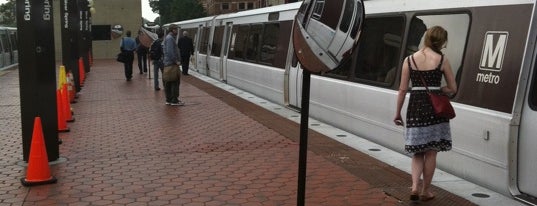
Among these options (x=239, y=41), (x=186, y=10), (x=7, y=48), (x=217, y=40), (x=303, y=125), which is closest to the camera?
(x=303, y=125)

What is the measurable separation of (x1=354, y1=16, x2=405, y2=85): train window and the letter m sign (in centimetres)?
190

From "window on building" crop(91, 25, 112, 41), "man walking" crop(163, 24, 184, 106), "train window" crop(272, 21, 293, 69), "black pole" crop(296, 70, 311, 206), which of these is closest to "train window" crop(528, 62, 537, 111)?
"black pole" crop(296, 70, 311, 206)

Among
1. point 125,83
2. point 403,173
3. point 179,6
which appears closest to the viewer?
point 403,173

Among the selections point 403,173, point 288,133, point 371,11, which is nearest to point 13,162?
point 288,133

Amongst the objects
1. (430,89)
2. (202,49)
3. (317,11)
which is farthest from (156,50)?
(317,11)

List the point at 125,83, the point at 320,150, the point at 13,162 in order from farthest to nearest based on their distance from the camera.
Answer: the point at 125,83 → the point at 320,150 → the point at 13,162

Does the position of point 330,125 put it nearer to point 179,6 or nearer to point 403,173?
point 403,173

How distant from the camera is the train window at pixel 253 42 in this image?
1457cm

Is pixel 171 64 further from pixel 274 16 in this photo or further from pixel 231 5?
pixel 231 5

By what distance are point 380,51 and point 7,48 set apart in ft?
88.8

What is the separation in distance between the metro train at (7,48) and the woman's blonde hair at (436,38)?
2716 cm

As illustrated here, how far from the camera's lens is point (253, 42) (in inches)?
594

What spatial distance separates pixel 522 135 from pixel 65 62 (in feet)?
36.0

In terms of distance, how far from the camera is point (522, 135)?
490cm
